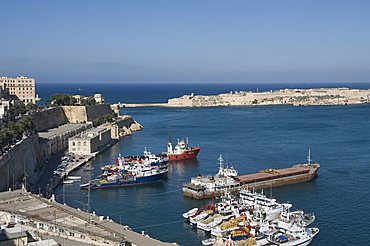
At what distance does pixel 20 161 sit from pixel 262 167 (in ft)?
47.4

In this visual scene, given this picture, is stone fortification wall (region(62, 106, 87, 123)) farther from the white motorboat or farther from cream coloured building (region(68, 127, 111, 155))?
the white motorboat

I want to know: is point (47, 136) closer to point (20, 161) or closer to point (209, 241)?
point (20, 161)

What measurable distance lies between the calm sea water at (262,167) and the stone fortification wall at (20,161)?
2.27 metres

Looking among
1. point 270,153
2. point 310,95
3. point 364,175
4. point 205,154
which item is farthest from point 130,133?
point 310,95

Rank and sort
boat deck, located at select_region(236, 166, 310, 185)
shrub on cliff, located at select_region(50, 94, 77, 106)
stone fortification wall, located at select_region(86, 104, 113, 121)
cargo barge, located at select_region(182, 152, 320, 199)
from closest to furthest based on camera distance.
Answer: cargo barge, located at select_region(182, 152, 320, 199), boat deck, located at select_region(236, 166, 310, 185), shrub on cliff, located at select_region(50, 94, 77, 106), stone fortification wall, located at select_region(86, 104, 113, 121)

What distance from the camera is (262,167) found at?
31344 mm

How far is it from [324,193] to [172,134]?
984 inches

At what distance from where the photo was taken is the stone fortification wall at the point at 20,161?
22016 mm

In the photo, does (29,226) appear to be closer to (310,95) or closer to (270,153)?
(270,153)

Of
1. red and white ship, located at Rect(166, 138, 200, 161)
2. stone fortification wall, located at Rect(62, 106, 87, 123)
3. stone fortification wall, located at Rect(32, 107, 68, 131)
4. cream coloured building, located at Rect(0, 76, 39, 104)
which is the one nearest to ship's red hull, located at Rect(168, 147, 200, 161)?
red and white ship, located at Rect(166, 138, 200, 161)

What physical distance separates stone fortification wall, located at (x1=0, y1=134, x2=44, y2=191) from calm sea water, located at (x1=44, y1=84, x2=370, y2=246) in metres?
2.27

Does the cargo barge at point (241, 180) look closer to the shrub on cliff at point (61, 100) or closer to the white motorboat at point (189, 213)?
the white motorboat at point (189, 213)

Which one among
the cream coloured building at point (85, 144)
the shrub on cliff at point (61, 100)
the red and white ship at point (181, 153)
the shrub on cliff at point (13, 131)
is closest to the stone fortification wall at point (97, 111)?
the shrub on cliff at point (61, 100)

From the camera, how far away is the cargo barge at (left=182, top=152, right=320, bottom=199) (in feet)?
81.3
